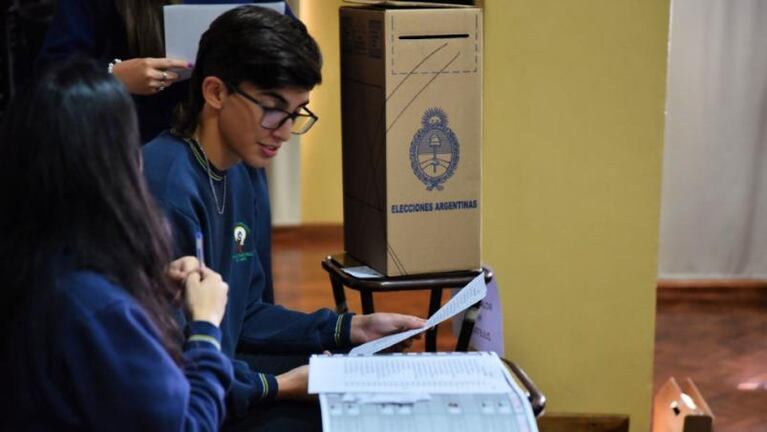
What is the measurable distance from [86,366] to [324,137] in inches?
149

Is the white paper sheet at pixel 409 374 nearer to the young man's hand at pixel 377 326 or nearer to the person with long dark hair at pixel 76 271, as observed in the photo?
the young man's hand at pixel 377 326

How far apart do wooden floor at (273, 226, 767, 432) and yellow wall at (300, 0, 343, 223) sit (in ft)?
0.86

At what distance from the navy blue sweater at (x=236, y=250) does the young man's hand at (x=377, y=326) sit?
17 millimetres

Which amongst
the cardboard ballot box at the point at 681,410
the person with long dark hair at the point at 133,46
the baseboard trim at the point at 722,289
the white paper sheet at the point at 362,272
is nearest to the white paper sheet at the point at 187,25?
the person with long dark hair at the point at 133,46

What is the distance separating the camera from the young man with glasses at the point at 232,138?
1.71m

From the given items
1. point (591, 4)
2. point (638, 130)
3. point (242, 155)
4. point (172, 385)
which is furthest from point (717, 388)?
point (172, 385)

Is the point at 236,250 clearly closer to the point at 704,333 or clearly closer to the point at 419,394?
the point at 419,394

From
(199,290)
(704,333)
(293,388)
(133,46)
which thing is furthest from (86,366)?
(704,333)

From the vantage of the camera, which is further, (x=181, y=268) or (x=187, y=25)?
(x=187, y=25)

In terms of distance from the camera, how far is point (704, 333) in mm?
3891

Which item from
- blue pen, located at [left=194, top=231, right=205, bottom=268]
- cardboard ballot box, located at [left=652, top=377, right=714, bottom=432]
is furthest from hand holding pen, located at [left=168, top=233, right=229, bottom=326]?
cardboard ballot box, located at [left=652, top=377, right=714, bottom=432]

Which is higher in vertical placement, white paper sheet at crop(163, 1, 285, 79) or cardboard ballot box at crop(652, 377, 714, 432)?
white paper sheet at crop(163, 1, 285, 79)

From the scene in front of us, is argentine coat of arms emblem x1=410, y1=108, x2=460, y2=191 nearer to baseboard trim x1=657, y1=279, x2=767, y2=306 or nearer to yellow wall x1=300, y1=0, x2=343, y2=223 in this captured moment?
baseboard trim x1=657, y1=279, x2=767, y2=306

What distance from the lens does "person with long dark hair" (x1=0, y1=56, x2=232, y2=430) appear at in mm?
1212
